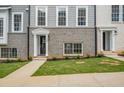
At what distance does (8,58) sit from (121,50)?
9.90 meters

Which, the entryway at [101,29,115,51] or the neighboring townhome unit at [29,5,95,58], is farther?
the entryway at [101,29,115,51]

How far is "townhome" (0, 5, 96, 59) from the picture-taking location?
27.5 m


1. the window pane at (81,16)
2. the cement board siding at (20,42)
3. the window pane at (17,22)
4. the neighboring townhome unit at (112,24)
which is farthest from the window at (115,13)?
the window pane at (17,22)

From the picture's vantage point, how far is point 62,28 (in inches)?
1085

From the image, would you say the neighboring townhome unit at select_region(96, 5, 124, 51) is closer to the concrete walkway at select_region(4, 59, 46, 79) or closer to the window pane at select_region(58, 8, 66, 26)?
the window pane at select_region(58, 8, 66, 26)

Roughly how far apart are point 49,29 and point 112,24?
5.58 m

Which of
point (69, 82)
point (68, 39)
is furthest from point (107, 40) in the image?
point (69, 82)

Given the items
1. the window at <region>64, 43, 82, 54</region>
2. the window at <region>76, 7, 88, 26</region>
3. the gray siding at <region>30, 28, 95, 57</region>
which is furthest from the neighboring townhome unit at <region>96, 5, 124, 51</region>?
the window at <region>64, 43, 82, 54</region>

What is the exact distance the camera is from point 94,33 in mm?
27500

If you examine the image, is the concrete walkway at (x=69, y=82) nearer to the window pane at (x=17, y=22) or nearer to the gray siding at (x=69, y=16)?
the gray siding at (x=69, y=16)

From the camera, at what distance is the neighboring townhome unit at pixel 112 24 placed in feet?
90.5

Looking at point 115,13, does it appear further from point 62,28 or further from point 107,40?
point 62,28
